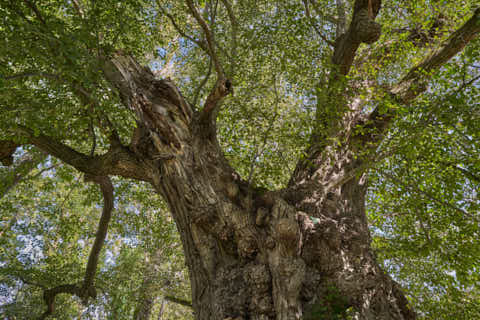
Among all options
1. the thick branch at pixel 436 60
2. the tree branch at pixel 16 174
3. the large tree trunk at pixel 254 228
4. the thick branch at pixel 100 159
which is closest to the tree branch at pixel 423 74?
the thick branch at pixel 436 60

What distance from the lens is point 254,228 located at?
5.07m

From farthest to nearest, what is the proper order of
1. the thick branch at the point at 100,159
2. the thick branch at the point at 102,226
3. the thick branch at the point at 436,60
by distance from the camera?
the thick branch at the point at 102,226 → the thick branch at the point at 436,60 → the thick branch at the point at 100,159

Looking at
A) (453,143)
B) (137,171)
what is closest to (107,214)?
(137,171)

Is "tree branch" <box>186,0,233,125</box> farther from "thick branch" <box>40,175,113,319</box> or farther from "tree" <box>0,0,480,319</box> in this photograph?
"thick branch" <box>40,175,113,319</box>

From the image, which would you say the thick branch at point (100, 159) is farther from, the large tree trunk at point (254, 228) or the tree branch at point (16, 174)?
the tree branch at point (16, 174)

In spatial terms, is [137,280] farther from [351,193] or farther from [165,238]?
[351,193]

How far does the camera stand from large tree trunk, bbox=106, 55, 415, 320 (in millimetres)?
4254

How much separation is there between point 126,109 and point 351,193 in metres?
5.01

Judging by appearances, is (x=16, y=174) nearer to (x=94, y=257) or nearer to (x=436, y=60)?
(x=94, y=257)

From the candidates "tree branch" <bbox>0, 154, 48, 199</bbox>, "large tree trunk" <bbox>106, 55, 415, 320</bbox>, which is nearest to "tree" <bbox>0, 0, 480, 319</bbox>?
"large tree trunk" <bbox>106, 55, 415, 320</bbox>

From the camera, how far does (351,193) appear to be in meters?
6.53

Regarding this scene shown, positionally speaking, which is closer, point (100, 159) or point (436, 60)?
point (100, 159)

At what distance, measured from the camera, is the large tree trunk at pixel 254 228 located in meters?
4.25

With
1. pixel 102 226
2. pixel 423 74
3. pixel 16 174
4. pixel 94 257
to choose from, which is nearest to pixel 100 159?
pixel 102 226
